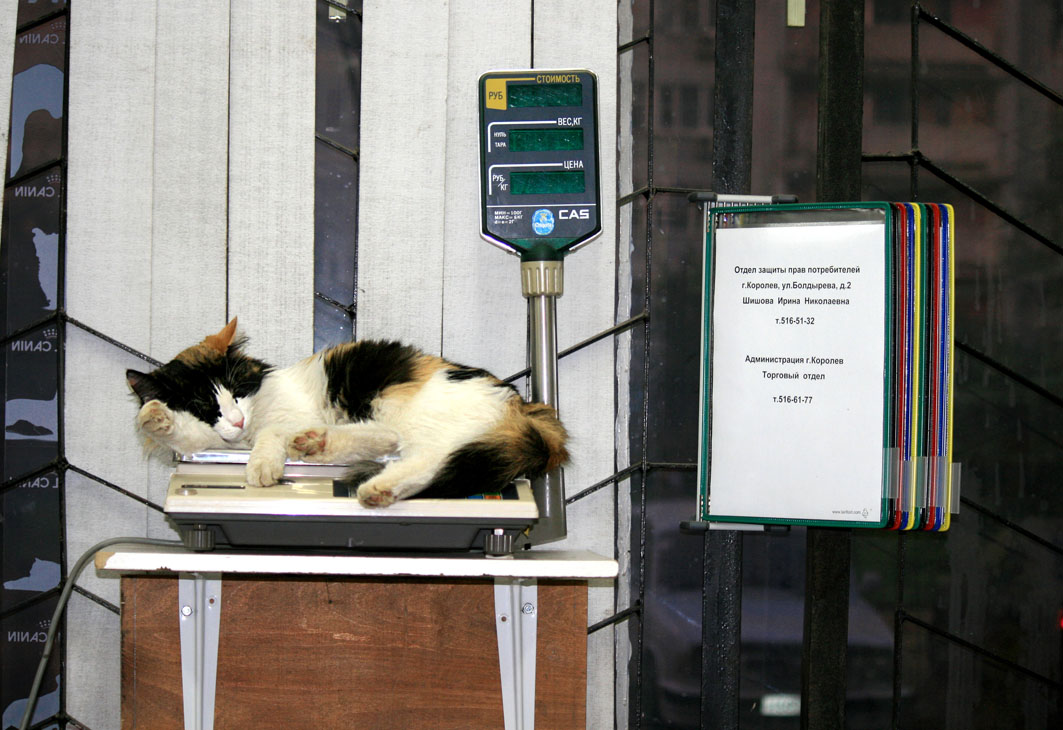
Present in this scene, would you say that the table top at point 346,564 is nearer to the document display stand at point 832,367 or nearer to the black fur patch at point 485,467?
the black fur patch at point 485,467

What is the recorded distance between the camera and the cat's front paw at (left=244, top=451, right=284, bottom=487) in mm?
1241

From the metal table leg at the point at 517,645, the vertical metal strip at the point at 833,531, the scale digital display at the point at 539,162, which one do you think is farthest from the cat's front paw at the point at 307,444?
the vertical metal strip at the point at 833,531

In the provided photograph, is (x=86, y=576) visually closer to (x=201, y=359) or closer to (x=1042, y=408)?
(x=201, y=359)

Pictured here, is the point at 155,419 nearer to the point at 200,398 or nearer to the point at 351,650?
the point at 200,398

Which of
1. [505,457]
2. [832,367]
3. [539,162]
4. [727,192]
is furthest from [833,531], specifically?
[539,162]

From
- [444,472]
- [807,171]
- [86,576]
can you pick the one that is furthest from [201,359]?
[807,171]

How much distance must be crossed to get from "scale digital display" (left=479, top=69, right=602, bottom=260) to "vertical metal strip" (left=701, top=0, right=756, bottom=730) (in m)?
0.33

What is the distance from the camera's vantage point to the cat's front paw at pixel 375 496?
118 centimetres

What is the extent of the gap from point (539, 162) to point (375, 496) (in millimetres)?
698

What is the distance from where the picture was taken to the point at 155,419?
1268 millimetres

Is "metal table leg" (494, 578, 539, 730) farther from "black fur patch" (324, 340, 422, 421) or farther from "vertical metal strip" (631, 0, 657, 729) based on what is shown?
"vertical metal strip" (631, 0, 657, 729)

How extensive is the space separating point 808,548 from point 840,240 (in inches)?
24.1

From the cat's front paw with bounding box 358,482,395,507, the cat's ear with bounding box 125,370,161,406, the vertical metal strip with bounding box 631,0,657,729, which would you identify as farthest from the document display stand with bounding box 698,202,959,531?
the cat's ear with bounding box 125,370,161,406

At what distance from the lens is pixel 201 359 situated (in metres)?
1.35
